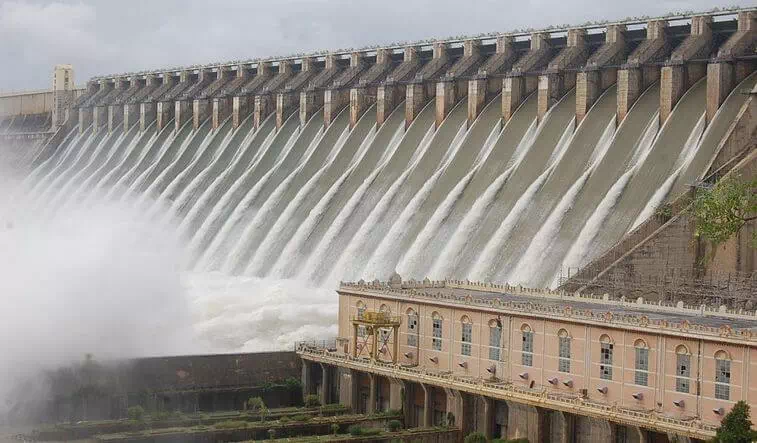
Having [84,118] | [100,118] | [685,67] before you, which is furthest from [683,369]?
[84,118]

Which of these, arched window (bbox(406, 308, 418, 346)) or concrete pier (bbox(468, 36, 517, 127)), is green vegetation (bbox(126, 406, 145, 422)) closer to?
arched window (bbox(406, 308, 418, 346))

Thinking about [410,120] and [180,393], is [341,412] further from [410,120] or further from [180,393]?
[410,120]

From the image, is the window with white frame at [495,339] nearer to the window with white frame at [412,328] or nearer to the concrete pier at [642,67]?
the window with white frame at [412,328]

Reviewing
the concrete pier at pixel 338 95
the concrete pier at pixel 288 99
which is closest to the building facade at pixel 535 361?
the concrete pier at pixel 338 95

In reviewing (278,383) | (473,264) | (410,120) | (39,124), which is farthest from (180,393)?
(39,124)

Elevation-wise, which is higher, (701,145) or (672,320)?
(701,145)
